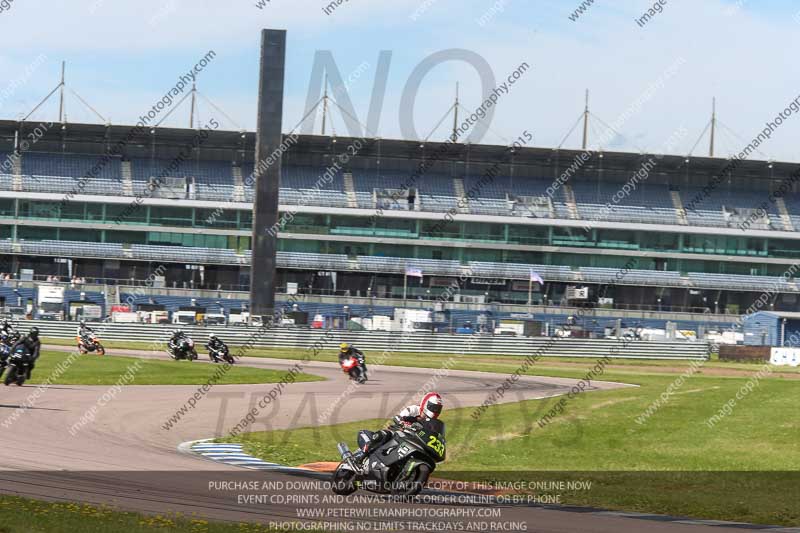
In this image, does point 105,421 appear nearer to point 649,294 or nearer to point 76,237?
point 76,237

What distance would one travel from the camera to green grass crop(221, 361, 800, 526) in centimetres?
1700

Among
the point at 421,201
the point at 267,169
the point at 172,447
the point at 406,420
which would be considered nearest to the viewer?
the point at 406,420

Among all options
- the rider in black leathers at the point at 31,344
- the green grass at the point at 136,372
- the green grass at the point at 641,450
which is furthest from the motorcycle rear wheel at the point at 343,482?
the green grass at the point at 136,372

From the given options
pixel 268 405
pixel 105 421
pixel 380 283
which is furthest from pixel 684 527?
pixel 380 283

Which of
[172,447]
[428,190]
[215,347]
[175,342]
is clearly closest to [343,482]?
[172,447]

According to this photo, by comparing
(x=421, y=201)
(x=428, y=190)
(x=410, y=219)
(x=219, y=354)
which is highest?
(x=428, y=190)

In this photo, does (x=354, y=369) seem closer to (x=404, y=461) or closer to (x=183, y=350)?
(x=183, y=350)

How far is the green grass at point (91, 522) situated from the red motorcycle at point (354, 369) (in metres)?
25.5

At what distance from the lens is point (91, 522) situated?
12102 millimetres

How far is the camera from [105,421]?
23703 millimetres

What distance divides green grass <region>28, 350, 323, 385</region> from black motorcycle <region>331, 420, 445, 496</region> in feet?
65.6

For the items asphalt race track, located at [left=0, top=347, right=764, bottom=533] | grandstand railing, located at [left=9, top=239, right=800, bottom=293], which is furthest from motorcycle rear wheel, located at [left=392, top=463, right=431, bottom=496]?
grandstand railing, located at [left=9, top=239, right=800, bottom=293]

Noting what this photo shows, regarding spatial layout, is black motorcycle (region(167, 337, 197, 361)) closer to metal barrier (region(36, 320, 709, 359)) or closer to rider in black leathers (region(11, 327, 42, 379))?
metal barrier (region(36, 320, 709, 359))

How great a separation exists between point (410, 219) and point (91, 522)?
71431 mm
